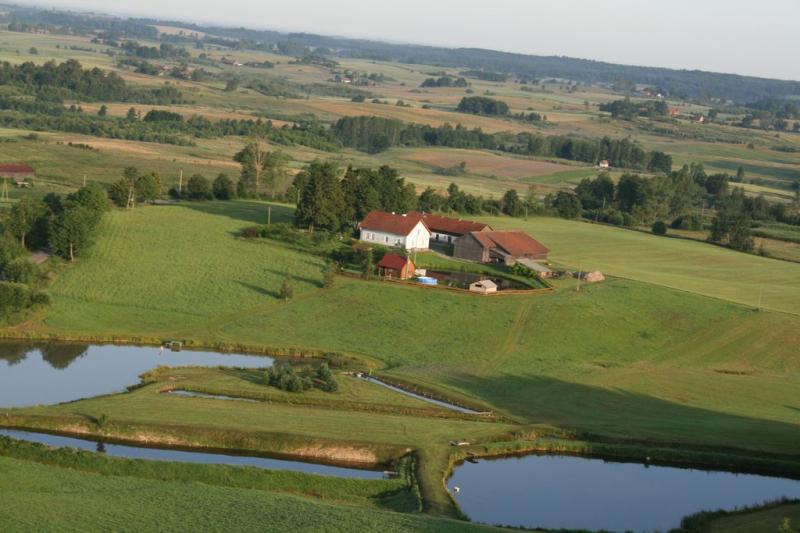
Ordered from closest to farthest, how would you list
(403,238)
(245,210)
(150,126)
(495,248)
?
(495,248) → (403,238) → (245,210) → (150,126)

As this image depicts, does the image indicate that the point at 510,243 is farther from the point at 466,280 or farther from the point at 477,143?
the point at 477,143

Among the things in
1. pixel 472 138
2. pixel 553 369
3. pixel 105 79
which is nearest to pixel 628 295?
pixel 553 369

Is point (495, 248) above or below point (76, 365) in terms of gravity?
above

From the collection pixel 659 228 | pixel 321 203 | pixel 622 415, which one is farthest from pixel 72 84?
pixel 622 415

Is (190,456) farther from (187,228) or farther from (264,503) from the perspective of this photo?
(187,228)

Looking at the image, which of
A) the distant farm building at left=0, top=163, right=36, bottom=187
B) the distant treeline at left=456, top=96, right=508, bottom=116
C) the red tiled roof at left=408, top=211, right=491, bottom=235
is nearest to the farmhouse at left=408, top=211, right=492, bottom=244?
the red tiled roof at left=408, top=211, right=491, bottom=235

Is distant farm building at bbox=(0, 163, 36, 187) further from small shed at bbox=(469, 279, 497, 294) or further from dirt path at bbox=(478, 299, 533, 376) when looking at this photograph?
dirt path at bbox=(478, 299, 533, 376)

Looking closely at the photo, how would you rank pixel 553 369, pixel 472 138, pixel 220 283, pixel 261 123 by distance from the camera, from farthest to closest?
pixel 472 138, pixel 261 123, pixel 220 283, pixel 553 369

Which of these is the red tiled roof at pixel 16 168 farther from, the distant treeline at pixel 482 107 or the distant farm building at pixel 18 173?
the distant treeline at pixel 482 107
